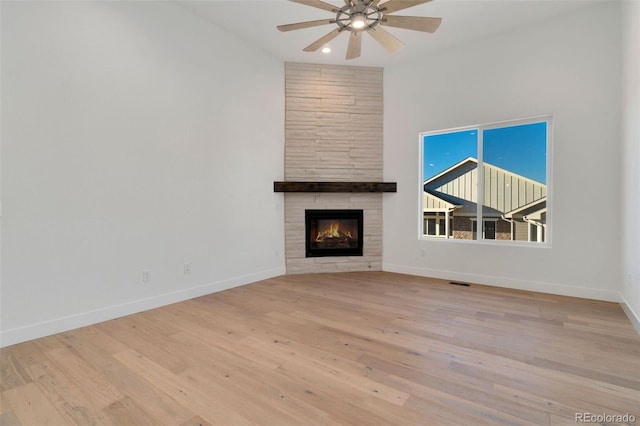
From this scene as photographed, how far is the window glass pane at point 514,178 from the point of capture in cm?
390

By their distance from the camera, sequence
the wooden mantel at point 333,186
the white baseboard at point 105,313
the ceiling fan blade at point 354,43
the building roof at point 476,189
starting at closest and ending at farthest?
the white baseboard at point 105,313, the ceiling fan blade at point 354,43, the building roof at point 476,189, the wooden mantel at point 333,186

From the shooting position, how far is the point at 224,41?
12.9 ft

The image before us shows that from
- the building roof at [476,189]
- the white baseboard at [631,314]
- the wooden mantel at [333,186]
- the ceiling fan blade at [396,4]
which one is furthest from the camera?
the wooden mantel at [333,186]

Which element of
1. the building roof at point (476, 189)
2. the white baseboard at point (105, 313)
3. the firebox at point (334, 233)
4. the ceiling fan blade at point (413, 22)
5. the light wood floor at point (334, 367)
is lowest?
the light wood floor at point (334, 367)

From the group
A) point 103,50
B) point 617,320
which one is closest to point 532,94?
point 617,320

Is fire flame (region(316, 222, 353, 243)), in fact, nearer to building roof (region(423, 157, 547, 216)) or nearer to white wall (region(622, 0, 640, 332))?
building roof (region(423, 157, 547, 216))

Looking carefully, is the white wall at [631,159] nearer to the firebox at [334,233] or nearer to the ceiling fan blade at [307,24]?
the ceiling fan blade at [307,24]

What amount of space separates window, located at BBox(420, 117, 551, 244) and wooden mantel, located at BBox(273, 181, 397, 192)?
63cm

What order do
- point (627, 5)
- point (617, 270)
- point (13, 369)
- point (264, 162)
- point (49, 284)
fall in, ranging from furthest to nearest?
point (264, 162), point (617, 270), point (627, 5), point (49, 284), point (13, 369)

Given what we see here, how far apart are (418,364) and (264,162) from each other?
11.3 ft

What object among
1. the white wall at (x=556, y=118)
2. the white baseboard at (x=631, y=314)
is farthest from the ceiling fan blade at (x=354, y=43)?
the white baseboard at (x=631, y=314)

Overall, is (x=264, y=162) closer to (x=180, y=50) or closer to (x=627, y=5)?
(x=180, y=50)

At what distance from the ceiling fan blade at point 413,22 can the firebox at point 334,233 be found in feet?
9.56

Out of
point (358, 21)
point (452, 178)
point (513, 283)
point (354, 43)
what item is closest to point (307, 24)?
point (358, 21)
